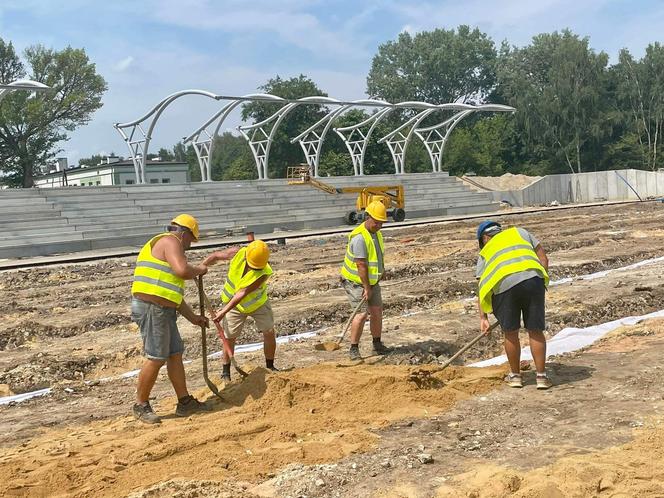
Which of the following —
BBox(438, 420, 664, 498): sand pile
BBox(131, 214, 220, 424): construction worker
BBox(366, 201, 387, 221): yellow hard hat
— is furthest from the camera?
BBox(366, 201, 387, 221): yellow hard hat

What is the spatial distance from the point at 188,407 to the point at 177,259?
1.33 m

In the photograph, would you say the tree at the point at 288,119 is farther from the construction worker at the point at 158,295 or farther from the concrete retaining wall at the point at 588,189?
the construction worker at the point at 158,295

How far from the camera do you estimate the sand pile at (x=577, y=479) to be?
3.93 metres

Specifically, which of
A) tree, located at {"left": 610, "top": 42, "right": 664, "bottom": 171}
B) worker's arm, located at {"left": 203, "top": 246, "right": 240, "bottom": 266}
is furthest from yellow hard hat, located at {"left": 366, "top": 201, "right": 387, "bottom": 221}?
tree, located at {"left": 610, "top": 42, "right": 664, "bottom": 171}

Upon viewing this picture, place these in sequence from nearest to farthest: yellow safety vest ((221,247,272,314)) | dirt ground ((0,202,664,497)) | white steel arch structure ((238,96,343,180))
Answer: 1. dirt ground ((0,202,664,497))
2. yellow safety vest ((221,247,272,314))
3. white steel arch structure ((238,96,343,180))

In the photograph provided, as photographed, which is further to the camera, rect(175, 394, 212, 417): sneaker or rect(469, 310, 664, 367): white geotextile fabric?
rect(469, 310, 664, 367): white geotextile fabric

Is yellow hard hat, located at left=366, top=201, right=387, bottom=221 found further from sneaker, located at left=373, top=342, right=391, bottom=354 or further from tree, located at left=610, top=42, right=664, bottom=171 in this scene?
tree, located at left=610, top=42, right=664, bottom=171

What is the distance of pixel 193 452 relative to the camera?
4.96 m

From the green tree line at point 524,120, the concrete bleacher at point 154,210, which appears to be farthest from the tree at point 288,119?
the concrete bleacher at point 154,210

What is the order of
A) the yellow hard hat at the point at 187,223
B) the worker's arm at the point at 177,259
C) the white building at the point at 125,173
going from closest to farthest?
the worker's arm at the point at 177,259
the yellow hard hat at the point at 187,223
the white building at the point at 125,173

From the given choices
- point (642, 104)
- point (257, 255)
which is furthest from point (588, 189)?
point (257, 255)

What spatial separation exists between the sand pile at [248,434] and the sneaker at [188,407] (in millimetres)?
102

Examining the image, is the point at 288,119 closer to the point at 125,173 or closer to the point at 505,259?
the point at 125,173

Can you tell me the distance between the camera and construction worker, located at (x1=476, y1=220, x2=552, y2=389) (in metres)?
6.04
